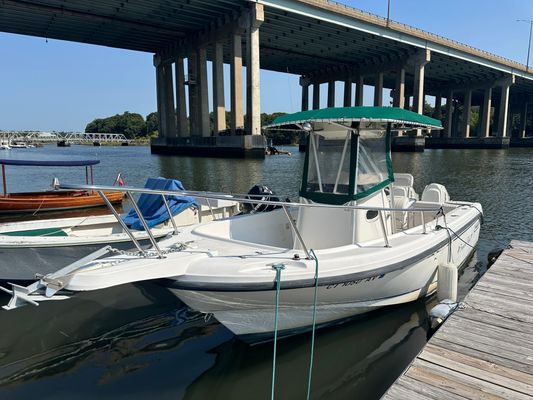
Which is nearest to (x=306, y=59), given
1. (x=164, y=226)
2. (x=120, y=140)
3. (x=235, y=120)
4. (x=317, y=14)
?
(x=317, y=14)

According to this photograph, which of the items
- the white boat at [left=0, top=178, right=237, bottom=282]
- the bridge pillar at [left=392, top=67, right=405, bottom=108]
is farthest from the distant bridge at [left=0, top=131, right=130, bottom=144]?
the white boat at [left=0, top=178, right=237, bottom=282]

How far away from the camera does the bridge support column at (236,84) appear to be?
41.5 metres

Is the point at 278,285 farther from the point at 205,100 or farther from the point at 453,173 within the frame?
the point at 205,100

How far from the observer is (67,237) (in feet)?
21.2

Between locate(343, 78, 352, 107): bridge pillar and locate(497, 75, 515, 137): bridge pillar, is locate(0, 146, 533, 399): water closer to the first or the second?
locate(343, 78, 352, 107): bridge pillar

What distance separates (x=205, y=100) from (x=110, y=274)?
4666cm

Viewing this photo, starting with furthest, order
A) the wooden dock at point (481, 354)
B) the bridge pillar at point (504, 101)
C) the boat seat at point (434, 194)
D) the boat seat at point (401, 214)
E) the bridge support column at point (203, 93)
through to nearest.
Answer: the bridge pillar at point (504, 101), the bridge support column at point (203, 93), the boat seat at point (434, 194), the boat seat at point (401, 214), the wooden dock at point (481, 354)

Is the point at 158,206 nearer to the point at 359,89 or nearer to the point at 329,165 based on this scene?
the point at 329,165

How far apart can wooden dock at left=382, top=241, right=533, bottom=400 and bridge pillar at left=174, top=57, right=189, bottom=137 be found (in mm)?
51895

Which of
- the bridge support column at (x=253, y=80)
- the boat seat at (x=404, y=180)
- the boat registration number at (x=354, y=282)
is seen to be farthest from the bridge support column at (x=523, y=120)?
the boat registration number at (x=354, y=282)

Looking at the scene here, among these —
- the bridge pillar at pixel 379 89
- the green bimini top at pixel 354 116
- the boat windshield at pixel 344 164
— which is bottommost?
the boat windshield at pixel 344 164

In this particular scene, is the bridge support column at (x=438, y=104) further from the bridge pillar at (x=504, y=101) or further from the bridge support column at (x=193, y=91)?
the bridge support column at (x=193, y=91)

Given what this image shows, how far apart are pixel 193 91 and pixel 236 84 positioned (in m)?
9.77

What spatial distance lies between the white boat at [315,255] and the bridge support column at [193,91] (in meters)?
44.9
